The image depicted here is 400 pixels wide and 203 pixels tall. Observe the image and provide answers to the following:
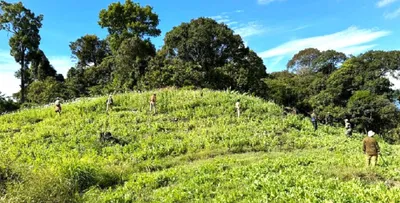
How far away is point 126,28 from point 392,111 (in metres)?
38.8

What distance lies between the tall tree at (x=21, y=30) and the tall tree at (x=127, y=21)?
9.81 metres

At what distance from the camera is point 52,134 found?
23531 millimetres

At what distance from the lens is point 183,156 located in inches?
752

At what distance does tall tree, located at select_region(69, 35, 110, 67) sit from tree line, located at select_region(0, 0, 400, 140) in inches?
6.6

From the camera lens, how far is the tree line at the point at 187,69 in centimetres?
4488

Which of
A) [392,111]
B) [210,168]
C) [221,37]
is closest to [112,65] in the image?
[221,37]

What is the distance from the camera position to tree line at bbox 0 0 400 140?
44.9 meters

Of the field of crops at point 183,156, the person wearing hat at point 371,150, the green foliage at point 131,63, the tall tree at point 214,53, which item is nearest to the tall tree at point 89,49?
the green foliage at point 131,63

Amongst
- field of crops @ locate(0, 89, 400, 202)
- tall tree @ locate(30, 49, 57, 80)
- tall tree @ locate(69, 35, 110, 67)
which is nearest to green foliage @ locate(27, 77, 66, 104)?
tall tree @ locate(30, 49, 57, 80)

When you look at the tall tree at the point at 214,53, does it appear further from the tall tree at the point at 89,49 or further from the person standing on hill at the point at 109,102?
the tall tree at the point at 89,49

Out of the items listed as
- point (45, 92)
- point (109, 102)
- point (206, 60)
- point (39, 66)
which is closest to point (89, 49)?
point (39, 66)

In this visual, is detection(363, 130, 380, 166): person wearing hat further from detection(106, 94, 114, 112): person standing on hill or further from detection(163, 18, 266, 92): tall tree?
detection(163, 18, 266, 92): tall tree

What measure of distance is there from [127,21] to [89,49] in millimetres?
14233

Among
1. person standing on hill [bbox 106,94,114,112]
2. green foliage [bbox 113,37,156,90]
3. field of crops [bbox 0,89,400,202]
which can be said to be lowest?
field of crops [bbox 0,89,400,202]
